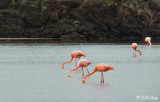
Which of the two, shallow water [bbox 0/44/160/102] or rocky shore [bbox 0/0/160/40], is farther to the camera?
rocky shore [bbox 0/0/160/40]

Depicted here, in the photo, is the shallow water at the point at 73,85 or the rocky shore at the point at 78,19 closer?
the shallow water at the point at 73,85

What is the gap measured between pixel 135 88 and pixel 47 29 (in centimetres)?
3896

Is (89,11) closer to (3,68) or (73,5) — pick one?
(73,5)

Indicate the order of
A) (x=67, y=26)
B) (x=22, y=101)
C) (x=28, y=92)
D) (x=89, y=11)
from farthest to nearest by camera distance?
(x=89, y=11) → (x=67, y=26) → (x=28, y=92) → (x=22, y=101)

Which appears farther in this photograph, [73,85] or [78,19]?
[78,19]

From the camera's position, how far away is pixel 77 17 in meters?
53.0

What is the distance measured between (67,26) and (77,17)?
8.21 ft

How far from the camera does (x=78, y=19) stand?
2079 inches

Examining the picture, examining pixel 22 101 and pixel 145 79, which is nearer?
pixel 22 101

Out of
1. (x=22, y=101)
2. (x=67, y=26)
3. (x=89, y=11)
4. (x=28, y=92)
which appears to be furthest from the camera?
(x=89, y=11)

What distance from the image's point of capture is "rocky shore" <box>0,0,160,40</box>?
169ft

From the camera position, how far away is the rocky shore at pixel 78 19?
5153 cm

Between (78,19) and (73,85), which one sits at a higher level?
(73,85)

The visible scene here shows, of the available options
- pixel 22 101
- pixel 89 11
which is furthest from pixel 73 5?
pixel 22 101
